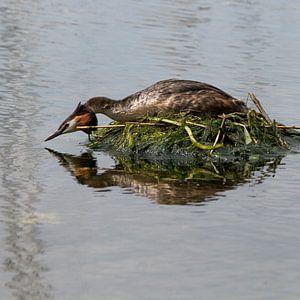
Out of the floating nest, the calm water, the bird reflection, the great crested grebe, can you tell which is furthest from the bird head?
the bird reflection

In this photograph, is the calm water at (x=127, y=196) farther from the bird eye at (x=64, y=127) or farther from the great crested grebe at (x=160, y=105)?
the great crested grebe at (x=160, y=105)

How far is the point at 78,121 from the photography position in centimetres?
1050

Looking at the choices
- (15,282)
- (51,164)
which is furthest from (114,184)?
(15,282)

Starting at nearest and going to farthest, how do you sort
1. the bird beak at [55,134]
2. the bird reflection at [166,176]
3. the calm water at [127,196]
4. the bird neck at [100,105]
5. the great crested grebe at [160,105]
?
the calm water at [127,196] < the bird reflection at [166,176] < the great crested grebe at [160,105] < the bird beak at [55,134] < the bird neck at [100,105]

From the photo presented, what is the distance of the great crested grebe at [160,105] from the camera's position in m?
10.2

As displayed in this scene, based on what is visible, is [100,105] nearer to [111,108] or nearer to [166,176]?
[111,108]

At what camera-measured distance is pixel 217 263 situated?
657cm

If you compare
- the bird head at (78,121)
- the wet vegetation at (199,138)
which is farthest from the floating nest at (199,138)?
the bird head at (78,121)

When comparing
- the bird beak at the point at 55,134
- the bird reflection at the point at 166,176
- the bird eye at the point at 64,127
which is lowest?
the bird beak at the point at 55,134

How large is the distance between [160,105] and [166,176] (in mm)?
1313

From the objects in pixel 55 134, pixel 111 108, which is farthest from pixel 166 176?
pixel 55 134

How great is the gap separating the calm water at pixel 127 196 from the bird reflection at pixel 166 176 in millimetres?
24

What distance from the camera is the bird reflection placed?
8453mm

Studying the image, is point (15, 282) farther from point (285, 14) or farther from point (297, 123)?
point (285, 14)
